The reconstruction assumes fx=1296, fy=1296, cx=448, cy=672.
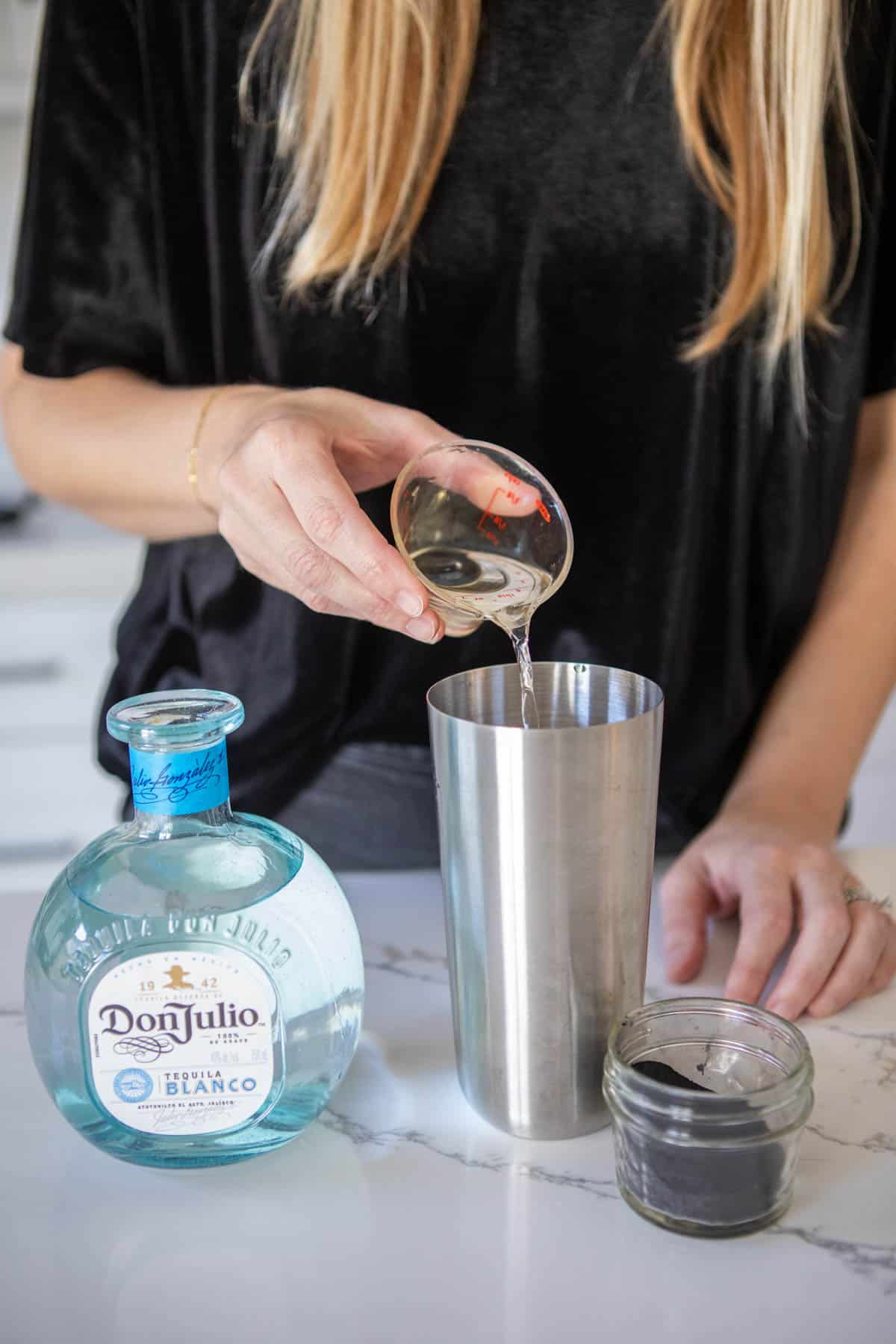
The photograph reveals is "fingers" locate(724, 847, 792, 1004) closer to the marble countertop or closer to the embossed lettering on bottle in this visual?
the marble countertop

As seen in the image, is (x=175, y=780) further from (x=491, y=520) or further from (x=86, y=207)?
(x=86, y=207)

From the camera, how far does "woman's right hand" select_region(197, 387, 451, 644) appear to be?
61cm

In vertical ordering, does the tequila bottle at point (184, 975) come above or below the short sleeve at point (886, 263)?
below

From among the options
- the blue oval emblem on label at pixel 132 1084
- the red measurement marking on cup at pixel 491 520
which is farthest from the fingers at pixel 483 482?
the blue oval emblem on label at pixel 132 1084

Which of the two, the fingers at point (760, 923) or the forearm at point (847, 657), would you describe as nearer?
the fingers at point (760, 923)

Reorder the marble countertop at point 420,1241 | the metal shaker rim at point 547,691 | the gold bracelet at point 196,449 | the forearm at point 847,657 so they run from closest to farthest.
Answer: the marble countertop at point 420,1241
the metal shaker rim at point 547,691
the gold bracelet at point 196,449
the forearm at point 847,657

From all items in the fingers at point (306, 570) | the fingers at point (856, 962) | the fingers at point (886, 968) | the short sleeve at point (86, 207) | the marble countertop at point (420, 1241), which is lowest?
the fingers at point (886, 968)

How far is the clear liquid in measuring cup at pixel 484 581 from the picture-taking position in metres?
0.70

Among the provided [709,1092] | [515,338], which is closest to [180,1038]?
[709,1092]

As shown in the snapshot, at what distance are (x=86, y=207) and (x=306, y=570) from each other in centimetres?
48

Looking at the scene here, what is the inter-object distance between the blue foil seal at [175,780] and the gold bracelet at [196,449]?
365 millimetres

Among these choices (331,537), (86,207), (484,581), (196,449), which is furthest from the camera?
(86,207)
